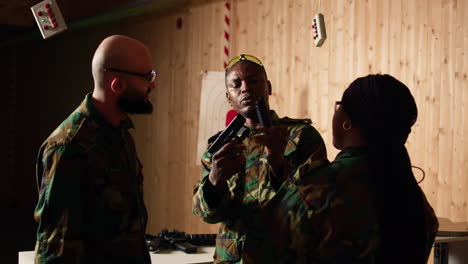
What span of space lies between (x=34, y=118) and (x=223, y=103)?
599cm

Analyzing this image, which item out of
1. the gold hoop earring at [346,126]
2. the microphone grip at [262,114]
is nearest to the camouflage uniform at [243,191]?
the microphone grip at [262,114]

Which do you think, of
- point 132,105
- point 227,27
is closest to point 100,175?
point 132,105

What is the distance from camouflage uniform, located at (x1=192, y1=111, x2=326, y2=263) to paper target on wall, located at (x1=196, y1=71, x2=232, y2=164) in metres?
2.54

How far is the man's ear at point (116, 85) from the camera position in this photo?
182 cm

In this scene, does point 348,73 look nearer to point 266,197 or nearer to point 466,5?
point 466,5

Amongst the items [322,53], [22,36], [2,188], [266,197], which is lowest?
[2,188]

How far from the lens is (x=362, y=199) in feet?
4.33

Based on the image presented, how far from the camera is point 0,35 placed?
9.41 m

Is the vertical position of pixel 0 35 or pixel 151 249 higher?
pixel 0 35

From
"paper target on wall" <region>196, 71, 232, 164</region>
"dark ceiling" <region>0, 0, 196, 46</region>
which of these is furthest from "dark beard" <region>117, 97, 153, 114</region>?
"dark ceiling" <region>0, 0, 196, 46</region>

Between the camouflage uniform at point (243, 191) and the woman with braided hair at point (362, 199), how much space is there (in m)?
0.51

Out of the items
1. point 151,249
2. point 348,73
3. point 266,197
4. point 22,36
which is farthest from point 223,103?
point 22,36

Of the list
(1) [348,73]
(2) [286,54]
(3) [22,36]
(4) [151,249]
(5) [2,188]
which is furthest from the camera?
(5) [2,188]

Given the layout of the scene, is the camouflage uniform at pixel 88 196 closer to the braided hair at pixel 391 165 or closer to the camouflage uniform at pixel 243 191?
the camouflage uniform at pixel 243 191
